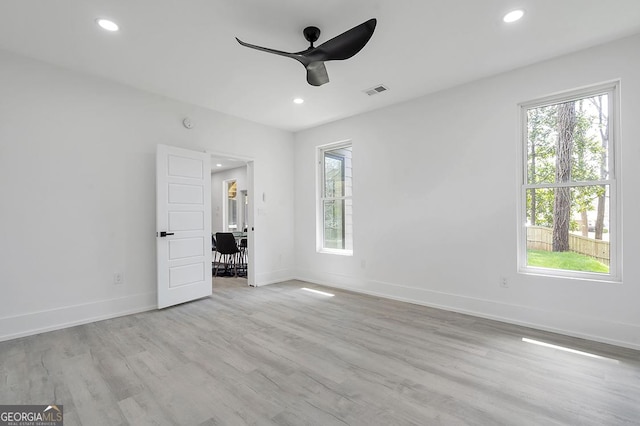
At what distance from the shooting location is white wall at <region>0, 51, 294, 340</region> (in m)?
2.85

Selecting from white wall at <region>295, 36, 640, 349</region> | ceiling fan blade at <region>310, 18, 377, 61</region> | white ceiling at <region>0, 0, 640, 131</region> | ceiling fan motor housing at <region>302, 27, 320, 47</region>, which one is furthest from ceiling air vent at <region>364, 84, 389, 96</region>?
ceiling fan blade at <region>310, 18, 377, 61</region>

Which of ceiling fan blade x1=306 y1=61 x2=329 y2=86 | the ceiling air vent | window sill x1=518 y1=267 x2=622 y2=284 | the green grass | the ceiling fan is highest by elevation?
the ceiling air vent

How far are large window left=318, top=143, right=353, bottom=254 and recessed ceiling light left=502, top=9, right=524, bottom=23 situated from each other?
106 inches

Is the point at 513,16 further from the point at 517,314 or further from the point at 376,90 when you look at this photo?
the point at 517,314

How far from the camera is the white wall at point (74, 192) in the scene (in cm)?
285

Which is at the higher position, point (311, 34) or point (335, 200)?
point (311, 34)

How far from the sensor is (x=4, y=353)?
8.21 feet

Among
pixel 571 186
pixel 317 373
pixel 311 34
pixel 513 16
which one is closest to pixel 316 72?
pixel 311 34

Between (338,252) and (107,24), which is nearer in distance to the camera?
(107,24)

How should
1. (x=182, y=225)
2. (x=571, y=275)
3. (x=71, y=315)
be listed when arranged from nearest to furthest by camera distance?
(x=571, y=275) < (x=71, y=315) < (x=182, y=225)

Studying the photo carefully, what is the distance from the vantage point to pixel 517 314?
3143 millimetres

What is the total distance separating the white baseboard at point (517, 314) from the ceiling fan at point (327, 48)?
291cm

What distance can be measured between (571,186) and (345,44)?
268 cm

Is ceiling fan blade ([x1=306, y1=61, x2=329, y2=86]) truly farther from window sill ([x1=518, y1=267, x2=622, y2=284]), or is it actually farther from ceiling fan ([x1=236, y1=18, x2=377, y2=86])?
window sill ([x1=518, y1=267, x2=622, y2=284])
